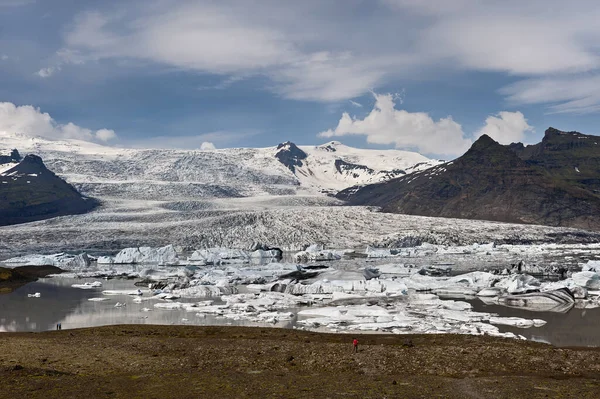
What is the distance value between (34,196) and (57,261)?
87.4 metres

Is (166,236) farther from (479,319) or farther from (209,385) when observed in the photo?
(209,385)

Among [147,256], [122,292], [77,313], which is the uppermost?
[77,313]

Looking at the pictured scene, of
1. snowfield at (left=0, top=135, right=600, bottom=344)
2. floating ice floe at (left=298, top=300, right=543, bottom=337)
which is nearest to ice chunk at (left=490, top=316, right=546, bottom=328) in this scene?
floating ice floe at (left=298, top=300, right=543, bottom=337)

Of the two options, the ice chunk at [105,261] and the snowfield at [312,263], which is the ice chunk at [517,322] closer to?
the snowfield at [312,263]

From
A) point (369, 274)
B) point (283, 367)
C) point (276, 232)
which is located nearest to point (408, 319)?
point (283, 367)

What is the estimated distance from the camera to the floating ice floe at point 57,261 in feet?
199

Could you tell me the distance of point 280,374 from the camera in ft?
47.9

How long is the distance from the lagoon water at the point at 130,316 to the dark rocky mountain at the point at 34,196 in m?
93.7

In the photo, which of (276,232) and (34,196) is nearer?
(276,232)

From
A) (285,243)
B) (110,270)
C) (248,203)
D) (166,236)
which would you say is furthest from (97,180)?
(110,270)

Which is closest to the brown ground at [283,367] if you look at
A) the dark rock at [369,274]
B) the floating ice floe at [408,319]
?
the floating ice floe at [408,319]

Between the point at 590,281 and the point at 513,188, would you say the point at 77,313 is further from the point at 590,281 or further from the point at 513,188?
the point at 513,188

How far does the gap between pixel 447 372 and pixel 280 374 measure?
16.4ft

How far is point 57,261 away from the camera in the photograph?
62969 mm
